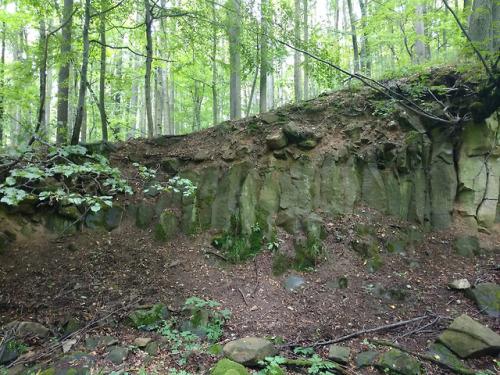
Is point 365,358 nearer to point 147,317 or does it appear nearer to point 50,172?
point 147,317

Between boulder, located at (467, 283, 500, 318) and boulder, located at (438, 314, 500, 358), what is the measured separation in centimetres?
87

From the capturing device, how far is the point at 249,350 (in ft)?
12.7

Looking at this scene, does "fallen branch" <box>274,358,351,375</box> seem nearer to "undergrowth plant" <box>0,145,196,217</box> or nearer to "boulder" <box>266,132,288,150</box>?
"undergrowth plant" <box>0,145,196,217</box>

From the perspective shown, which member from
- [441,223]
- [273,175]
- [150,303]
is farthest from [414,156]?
[150,303]

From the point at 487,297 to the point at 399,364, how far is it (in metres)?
2.58

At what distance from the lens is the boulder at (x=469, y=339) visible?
13.0 ft

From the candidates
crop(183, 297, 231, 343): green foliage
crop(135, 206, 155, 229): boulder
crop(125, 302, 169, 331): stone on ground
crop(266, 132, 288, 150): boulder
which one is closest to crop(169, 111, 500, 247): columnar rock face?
crop(266, 132, 288, 150): boulder

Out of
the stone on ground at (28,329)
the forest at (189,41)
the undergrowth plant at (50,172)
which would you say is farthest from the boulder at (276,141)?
the stone on ground at (28,329)

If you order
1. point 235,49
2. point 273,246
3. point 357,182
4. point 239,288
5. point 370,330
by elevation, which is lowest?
point 370,330

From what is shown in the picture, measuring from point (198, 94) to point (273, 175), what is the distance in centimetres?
1071

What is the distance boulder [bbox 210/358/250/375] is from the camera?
3.46m

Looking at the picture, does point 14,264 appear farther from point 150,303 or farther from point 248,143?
point 248,143

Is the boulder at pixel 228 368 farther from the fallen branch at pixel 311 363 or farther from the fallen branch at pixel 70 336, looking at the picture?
the fallen branch at pixel 70 336

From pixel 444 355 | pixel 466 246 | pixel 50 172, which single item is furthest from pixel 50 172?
pixel 466 246
